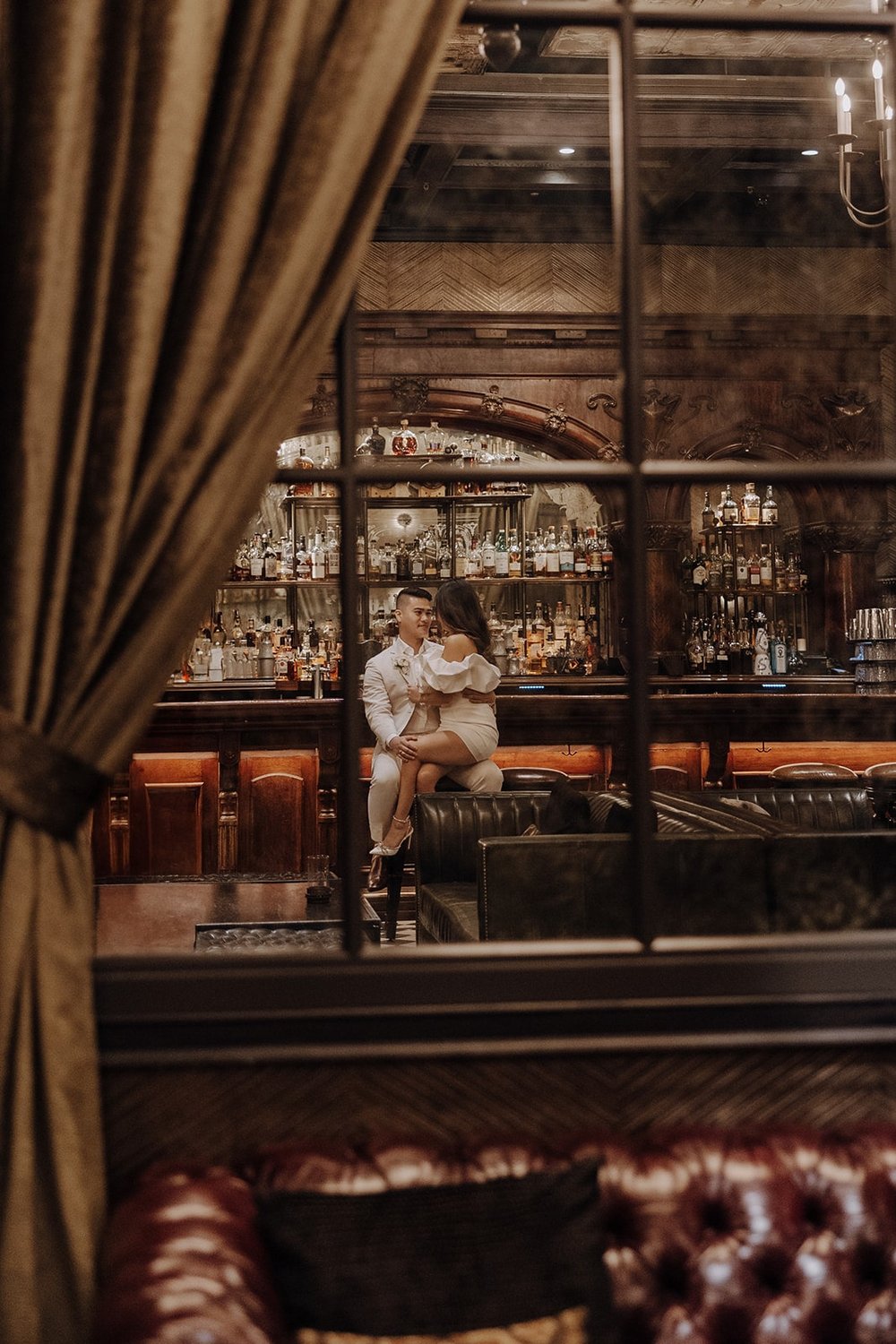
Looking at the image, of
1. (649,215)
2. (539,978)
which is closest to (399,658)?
(649,215)

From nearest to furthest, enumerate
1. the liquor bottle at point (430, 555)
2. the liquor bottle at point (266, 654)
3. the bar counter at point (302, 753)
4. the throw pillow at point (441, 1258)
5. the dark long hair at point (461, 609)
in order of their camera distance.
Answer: the throw pillow at point (441, 1258), the dark long hair at point (461, 609), the bar counter at point (302, 753), the liquor bottle at point (266, 654), the liquor bottle at point (430, 555)

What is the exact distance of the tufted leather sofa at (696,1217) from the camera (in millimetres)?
1556

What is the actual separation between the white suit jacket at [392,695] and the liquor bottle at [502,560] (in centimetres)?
220

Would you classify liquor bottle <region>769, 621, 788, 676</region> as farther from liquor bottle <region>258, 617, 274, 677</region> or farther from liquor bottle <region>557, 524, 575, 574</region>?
liquor bottle <region>258, 617, 274, 677</region>

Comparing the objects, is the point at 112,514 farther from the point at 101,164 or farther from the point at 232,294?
the point at 101,164

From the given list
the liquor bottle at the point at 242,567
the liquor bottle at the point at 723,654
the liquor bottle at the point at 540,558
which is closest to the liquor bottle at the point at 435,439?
the liquor bottle at the point at 540,558

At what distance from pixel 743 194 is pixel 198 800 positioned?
4730mm

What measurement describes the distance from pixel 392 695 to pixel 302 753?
110 centimetres

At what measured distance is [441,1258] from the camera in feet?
4.78

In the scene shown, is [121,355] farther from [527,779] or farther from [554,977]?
[527,779]

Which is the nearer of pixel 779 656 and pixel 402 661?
pixel 402 661

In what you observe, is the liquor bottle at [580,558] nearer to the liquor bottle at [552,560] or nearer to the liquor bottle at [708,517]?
the liquor bottle at [552,560]

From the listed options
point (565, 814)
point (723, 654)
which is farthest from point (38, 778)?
point (723, 654)

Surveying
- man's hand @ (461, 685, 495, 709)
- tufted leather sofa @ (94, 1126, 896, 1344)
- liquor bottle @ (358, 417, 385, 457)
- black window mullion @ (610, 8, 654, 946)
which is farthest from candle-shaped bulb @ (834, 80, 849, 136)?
liquor bottle @ (358, 417, 385, 457)
